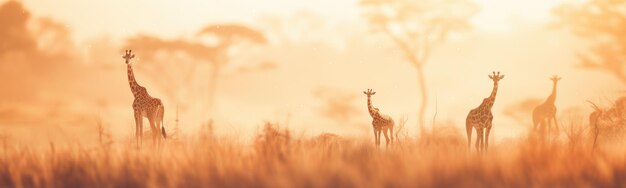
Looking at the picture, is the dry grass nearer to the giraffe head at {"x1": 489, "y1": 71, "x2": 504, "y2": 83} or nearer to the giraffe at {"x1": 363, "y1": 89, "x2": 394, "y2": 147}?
the giraffe head at {"x1": 489, "y1": 71, "x2": 504, "y2": 83}

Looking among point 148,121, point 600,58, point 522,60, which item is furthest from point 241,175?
point 522,60

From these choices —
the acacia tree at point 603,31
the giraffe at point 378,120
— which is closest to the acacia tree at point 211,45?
the acacia tree at point 603,31

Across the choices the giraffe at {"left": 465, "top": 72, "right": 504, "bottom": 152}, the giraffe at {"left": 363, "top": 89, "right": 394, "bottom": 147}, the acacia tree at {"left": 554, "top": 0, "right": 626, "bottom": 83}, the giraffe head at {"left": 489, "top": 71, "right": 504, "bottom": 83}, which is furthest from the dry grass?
the acacia tree at {"left": 554, "top": 0, "right": 626, "bottom": 83}

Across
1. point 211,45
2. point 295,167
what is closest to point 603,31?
point 211,45

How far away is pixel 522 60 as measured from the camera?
4056 cm

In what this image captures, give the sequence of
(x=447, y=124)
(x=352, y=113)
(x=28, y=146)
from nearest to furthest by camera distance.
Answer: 1. (x=28, y=146)
2. (x=447, y=124)
3. (x=352, y=113)

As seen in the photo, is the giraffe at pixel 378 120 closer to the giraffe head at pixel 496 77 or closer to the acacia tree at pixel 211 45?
the giraffe head at pixel 496 77

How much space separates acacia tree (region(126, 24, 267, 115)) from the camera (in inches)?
1382

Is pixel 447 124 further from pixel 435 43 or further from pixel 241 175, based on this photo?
pixel 435 43

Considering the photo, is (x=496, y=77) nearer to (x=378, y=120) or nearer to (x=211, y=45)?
(x=378, y=120)

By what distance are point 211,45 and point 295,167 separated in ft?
97.0

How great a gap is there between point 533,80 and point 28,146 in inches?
1412

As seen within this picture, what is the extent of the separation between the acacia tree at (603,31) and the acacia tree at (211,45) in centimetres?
1229

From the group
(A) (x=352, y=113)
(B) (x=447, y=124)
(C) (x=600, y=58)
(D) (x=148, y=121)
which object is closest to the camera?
(D) (x=148, y=121)
